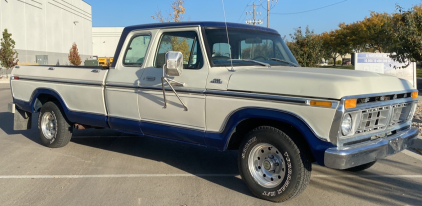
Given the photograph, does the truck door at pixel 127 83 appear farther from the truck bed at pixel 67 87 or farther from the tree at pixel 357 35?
the tree at pixel 357 35

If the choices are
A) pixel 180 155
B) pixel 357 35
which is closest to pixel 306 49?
pixel 180 155

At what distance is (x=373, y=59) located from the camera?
15.5 meters

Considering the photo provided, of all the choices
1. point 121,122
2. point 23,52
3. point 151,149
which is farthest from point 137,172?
point 23,52

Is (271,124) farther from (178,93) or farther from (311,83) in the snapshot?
(178,93)

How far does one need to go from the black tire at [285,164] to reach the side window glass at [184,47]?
1264 millimetres

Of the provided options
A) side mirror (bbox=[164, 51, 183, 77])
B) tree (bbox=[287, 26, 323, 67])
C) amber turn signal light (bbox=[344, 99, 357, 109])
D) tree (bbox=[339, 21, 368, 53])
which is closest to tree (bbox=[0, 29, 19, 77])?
tree (bbox=[287, 26, 323, 67])

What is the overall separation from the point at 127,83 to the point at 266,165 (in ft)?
8.07

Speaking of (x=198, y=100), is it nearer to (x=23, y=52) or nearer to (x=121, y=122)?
(x=121, y=122)

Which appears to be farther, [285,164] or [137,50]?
[137,50]

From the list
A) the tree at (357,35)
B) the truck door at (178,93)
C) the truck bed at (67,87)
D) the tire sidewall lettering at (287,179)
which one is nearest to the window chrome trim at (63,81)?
the truck bed at (67,87)

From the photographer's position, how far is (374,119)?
4.39 meters

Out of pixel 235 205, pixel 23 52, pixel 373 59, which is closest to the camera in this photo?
pixel 235 205

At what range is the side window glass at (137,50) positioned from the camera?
5.95 m

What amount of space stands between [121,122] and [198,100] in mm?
1582
